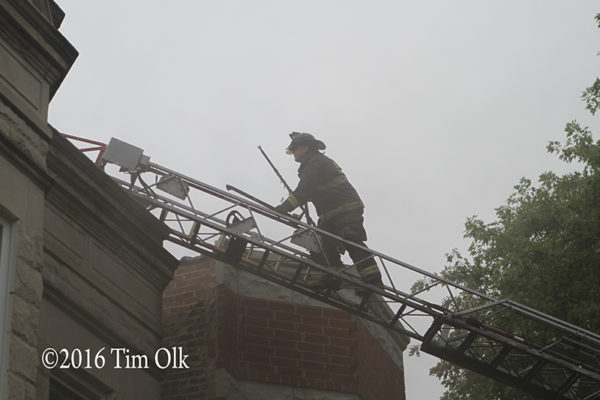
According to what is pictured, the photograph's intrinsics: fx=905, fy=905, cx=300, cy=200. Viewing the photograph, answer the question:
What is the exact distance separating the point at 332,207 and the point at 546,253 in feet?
19.3

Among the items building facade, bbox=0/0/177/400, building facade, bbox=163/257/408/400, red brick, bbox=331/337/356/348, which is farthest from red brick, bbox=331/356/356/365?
building facade, bbox=0/0/177/400

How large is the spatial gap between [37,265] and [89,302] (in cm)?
238

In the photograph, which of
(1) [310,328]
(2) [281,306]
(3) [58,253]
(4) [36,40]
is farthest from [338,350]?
(4) [36,40]

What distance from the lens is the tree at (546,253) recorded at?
15.8 meters

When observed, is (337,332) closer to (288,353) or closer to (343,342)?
(343,342)

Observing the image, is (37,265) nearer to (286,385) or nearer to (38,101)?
(38,101)

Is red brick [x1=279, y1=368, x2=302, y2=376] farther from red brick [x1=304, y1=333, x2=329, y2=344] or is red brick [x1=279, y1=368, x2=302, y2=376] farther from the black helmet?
the black helmet

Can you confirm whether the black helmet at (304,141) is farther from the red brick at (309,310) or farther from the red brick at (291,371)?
the red brick at (291,371)

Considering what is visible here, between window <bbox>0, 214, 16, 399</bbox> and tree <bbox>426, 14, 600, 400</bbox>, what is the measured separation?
11137mm

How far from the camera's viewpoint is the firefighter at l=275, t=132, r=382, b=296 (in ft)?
39.8

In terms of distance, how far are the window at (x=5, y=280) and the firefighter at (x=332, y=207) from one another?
566 centimetres

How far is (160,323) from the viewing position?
10422mm

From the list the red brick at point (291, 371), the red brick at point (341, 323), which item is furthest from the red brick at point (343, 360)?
the red brick at point (291, 371)

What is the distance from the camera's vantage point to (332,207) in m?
12.5
